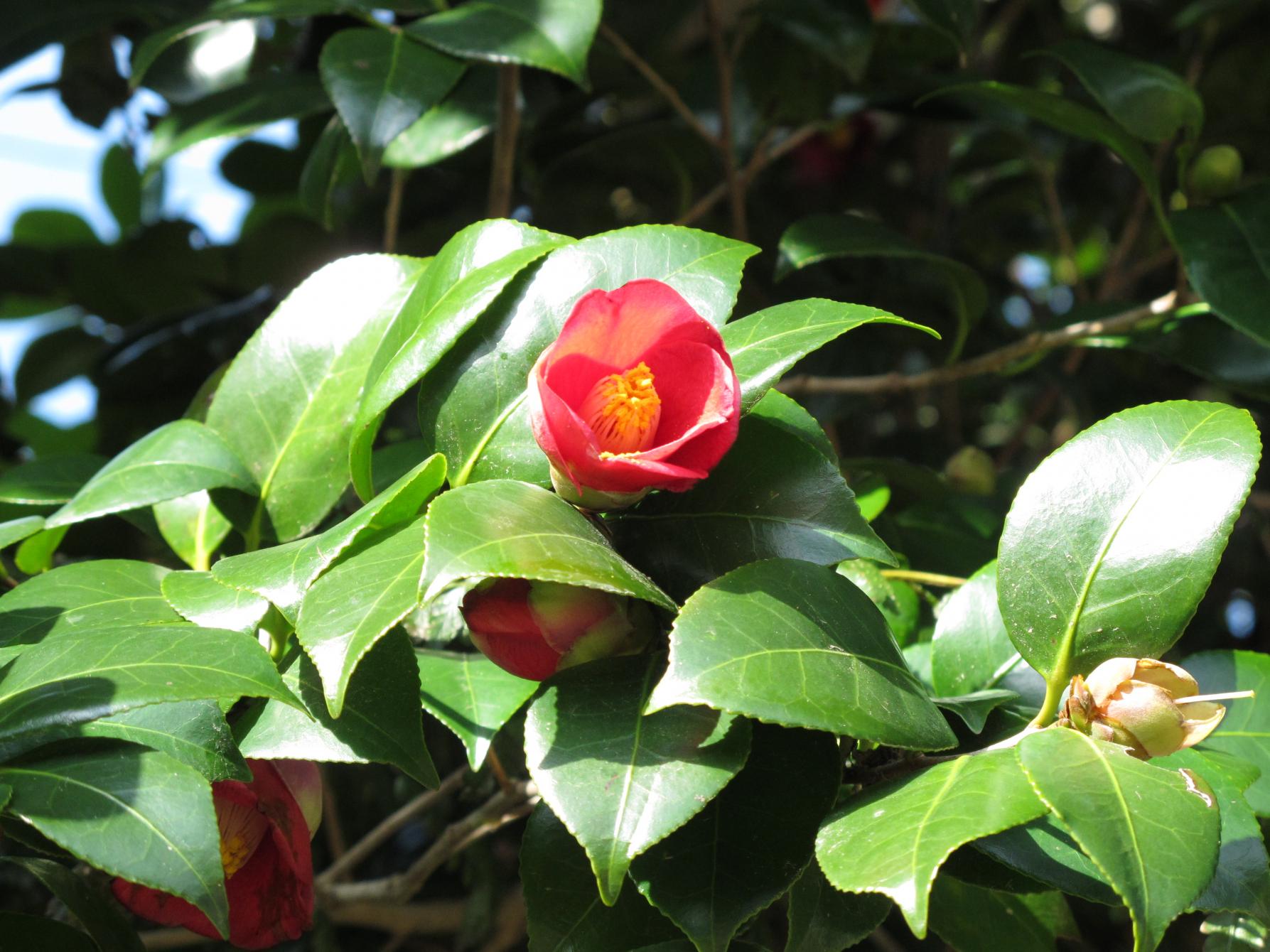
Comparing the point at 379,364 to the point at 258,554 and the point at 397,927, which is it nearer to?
the point at 258,554

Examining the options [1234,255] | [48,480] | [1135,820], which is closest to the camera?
[1135,820]

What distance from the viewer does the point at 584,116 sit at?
1.48 meters

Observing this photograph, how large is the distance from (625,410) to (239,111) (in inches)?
25.1

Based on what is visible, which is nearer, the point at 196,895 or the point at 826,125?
the point at 196,895

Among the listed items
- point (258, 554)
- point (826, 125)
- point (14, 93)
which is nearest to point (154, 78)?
point (14, 93)

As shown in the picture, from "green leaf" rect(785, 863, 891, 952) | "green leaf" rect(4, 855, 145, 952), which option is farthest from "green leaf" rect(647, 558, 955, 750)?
"green leaf" rect(4, 855, 145, 952)

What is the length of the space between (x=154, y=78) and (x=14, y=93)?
0.44 metres

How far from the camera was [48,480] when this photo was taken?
824mm

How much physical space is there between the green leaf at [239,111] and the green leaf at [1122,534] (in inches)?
28.3

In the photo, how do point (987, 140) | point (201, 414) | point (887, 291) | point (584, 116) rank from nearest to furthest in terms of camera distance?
point (201, 414) < point (887, 291) < point (584, 116) < point (987, 140)

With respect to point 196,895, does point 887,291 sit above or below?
below

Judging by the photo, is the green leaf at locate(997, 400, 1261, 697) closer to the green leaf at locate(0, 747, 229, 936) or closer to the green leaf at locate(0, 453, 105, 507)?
the green leaf at locate(0, 747, 229, 936)

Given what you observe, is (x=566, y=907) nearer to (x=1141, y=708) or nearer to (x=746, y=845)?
(x=746, y=845)

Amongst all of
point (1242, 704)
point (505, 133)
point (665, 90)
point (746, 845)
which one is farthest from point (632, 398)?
point (665, 90)
